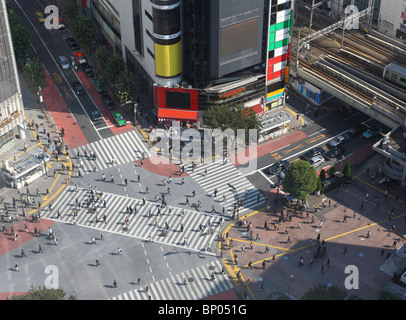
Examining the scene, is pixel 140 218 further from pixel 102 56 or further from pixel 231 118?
pixel 102 56

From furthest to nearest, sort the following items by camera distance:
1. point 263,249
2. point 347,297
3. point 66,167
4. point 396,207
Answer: point 66,167 < point 396,207 < point 263,249 < point 347,297

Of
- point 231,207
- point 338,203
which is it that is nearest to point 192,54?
point 231,207

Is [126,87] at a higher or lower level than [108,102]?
higher

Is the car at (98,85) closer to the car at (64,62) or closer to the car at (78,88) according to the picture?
the car at (78,88)

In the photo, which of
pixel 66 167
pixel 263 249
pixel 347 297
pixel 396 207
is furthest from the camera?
pixel 66 167

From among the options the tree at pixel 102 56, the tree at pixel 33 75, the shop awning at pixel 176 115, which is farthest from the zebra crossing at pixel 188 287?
the tree at pixel 102 56

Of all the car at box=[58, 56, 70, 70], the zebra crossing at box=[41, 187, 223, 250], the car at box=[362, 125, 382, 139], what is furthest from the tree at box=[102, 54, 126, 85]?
the car at box=[362, 125, 382, 139]

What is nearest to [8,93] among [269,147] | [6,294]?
[6,294]

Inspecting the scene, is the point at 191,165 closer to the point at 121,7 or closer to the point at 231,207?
the point at 231,207
